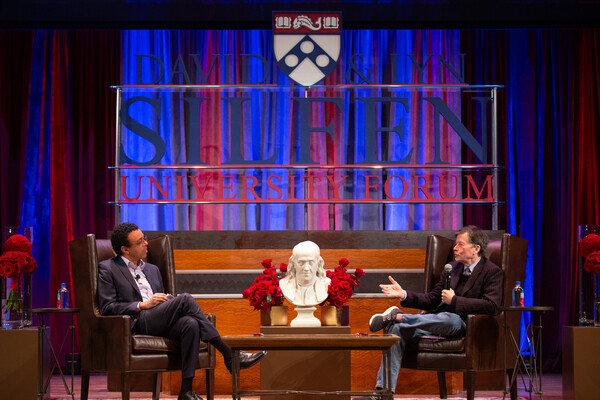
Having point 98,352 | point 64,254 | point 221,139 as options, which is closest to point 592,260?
point 98,352

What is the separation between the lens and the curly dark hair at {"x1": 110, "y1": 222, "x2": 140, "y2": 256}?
481cm

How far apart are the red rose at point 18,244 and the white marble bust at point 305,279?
1961 mm

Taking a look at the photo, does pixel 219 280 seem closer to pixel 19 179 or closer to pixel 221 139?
pixel 221 139

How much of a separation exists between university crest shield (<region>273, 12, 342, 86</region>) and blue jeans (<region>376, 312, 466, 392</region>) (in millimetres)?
2848

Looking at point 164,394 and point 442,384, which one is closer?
point 442,384

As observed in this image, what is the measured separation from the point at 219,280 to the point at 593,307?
8.91ft

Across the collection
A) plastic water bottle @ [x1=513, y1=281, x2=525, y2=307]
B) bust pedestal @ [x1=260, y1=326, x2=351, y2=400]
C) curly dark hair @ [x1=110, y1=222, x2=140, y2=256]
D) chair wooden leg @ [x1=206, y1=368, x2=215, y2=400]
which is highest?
curly dark hair @ [x1=110, y1=222, x2=140, y2=256]

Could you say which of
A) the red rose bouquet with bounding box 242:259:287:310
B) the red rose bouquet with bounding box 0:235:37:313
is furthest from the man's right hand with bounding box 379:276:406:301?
the red rose bouquet with bounding box 0:235:37:313

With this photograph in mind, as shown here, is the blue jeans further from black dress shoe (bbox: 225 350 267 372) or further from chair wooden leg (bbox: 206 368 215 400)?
chair wooden leg (bbox: 206 368 215 400)

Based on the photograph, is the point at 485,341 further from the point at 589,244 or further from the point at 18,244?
the point at 18,244

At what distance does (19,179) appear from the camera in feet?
26.0

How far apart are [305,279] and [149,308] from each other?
1.00 m

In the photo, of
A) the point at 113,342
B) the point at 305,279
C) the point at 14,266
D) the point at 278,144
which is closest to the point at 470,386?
the point at 305,279

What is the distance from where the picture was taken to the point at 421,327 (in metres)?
4.74
